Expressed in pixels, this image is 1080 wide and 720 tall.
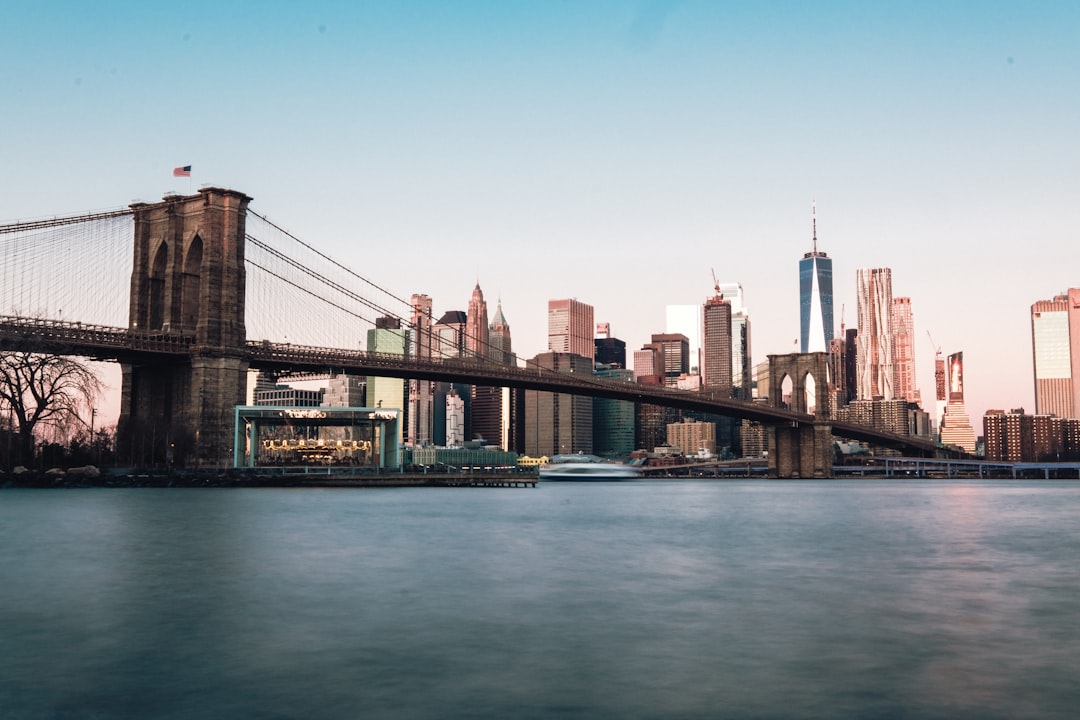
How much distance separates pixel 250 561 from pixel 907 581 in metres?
14.4

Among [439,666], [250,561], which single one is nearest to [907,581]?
[439,666]

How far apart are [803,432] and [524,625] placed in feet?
374

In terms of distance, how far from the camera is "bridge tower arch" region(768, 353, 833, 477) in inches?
4798

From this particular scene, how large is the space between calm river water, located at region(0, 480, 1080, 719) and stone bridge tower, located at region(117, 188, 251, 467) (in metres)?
35.7

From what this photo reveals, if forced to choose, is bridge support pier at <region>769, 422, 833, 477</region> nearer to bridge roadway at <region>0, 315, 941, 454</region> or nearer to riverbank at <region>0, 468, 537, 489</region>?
bridge roadway at <region>0, 315, 941, 454</region>

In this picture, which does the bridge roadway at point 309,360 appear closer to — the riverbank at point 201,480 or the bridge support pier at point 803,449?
the riverbank at point 201,480

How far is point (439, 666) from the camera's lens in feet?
38.8

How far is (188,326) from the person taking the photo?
232 ft

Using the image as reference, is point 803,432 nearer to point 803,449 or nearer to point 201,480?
point 803,449

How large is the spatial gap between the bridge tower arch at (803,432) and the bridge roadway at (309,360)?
18.7m

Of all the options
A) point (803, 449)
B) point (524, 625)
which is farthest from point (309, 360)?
point (803, 449)

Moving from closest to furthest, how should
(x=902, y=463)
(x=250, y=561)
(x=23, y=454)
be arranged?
(x=250, y=561) < (x=23, y=454) < (x=902, y=463)

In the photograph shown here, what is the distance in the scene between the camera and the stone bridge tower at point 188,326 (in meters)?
66.8

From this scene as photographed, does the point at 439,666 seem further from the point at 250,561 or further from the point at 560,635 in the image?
the point at 250,561
